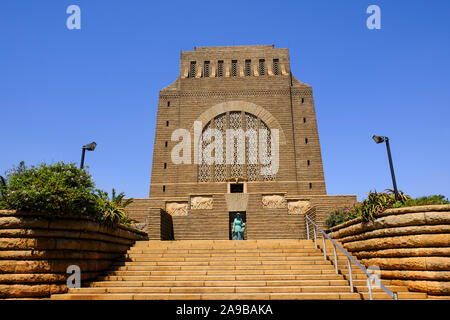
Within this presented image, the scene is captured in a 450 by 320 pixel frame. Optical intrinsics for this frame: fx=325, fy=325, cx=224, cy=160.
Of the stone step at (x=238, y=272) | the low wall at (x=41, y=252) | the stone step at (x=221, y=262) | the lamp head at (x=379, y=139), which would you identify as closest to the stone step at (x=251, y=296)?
the stone step at (x=238, y=272)

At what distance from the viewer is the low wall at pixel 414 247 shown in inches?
281

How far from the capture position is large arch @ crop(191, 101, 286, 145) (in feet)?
91.8

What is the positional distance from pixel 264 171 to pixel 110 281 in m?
19.6

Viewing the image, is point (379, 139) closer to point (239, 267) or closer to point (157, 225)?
point (239, 267)

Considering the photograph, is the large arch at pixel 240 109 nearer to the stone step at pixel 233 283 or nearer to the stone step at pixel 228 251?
the stone step at pixel 228 251

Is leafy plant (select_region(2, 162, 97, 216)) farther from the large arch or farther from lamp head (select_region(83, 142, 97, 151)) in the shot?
the large arch

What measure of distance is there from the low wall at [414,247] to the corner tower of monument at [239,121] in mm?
13609

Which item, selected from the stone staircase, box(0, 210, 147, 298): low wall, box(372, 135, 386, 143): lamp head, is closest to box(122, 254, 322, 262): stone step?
the stone staircase

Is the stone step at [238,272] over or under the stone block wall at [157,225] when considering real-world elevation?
under

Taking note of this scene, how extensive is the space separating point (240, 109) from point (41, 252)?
22668 millimetres

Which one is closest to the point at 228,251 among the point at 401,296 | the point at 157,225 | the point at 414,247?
the point at 401,296
